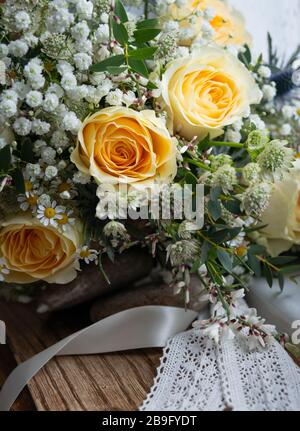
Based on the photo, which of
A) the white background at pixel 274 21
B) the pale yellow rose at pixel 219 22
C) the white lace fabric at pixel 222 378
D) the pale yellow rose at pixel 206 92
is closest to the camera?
the white lace fabric at pixel 222 378

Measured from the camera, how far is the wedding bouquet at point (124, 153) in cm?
70

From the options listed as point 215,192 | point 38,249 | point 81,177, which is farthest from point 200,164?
point 38,249

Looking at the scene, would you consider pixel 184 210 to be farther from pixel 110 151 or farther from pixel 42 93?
pixel 42 93

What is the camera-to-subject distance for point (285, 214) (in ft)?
2.75

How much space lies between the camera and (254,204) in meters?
0.68

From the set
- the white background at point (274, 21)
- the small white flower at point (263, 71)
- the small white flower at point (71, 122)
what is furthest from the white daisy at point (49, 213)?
the white background at point (274, 21)

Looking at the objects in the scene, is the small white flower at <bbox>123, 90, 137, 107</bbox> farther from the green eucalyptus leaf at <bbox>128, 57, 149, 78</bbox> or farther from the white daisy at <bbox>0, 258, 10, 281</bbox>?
the white daisy at <bbox>0, 258, 10, 281</bbox>

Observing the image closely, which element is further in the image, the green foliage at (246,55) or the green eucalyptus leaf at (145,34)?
the green foliage at (246,55)

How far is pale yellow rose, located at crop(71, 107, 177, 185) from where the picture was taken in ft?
2.32

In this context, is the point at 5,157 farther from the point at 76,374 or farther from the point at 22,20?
the point at 76,374

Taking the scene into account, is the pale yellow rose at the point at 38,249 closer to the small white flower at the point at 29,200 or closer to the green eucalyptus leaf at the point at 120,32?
the small white flower at the point at 29,200

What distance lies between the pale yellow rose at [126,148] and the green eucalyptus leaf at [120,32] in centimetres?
9

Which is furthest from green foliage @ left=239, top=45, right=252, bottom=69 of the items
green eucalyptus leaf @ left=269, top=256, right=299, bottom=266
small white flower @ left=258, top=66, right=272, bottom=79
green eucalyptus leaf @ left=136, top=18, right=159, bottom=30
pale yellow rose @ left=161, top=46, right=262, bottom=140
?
green eucalyptus leaf @ left=269, top=256, right=299, bottom=266

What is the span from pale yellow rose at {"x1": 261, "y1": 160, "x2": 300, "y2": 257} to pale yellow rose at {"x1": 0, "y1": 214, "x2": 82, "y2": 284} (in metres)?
0.31
